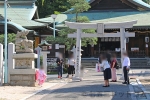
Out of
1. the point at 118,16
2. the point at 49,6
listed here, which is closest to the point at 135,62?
the point at 118,16

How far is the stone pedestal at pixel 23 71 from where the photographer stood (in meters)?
16.4

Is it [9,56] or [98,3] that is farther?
[98,3]

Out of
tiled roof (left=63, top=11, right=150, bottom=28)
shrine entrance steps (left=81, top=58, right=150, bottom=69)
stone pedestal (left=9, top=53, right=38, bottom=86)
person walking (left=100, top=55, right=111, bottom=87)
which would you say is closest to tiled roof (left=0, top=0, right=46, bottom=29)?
tiled roof (left=63, top=11, right=150, bottom=28)

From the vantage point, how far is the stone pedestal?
16.4 meters

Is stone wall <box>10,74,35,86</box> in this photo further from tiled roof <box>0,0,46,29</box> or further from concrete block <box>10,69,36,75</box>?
tiled roof <box>0,0,46,29</box>

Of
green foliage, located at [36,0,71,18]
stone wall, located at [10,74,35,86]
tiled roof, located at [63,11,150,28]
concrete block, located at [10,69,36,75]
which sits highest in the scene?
green foliage, located at [36,0,71,18]

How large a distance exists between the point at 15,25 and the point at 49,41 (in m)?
4.94

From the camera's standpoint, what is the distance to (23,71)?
16.4m

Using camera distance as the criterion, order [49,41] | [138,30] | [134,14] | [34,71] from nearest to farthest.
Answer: [34,71], [49,41], [138,30], [134,14]

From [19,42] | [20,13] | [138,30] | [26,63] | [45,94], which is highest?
[20,13]

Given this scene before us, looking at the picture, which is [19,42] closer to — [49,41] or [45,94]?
[45,94]

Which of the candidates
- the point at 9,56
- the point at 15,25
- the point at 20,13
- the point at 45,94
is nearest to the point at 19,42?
the point at 9,56

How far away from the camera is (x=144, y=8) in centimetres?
3647

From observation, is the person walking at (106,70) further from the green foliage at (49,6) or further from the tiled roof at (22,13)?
the green foliage at (49,6)
